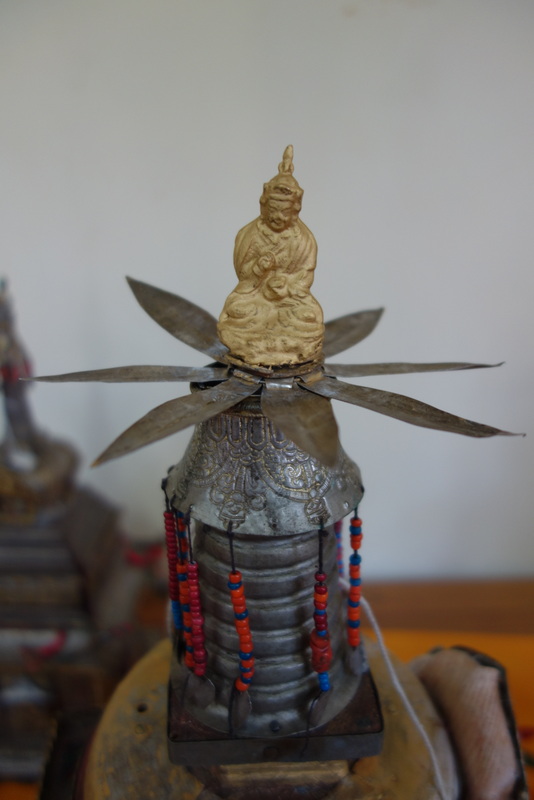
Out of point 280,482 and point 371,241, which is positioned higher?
point 371,241

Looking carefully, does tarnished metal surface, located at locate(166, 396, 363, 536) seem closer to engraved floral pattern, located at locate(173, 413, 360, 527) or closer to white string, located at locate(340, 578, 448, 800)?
engraved floral pattern, located at locate(173, 413, 360, 527)

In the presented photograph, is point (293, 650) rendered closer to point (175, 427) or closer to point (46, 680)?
point (175, 427)

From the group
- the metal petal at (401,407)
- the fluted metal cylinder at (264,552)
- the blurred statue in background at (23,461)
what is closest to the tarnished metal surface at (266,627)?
the fluted metal cylinder at (264,552)

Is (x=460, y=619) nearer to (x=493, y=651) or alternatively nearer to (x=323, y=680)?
(x=493, y=651)

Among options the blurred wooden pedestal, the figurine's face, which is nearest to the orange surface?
the blurred wooden pedestal

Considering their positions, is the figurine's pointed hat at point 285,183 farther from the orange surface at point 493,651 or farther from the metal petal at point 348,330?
the orange surface at point 493,651

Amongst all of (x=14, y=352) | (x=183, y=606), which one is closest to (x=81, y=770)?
(x=183, y=606)
